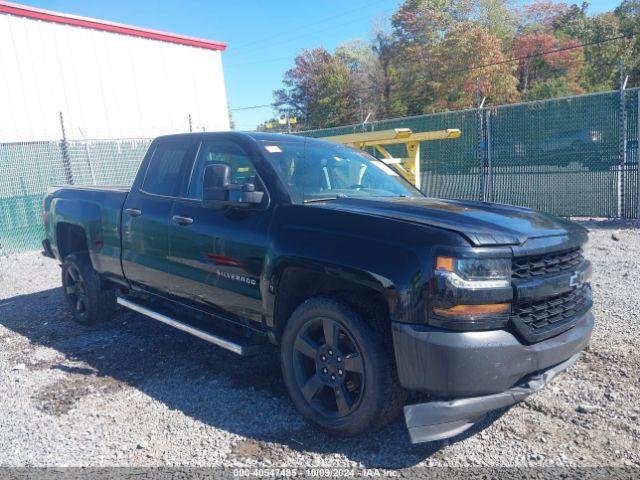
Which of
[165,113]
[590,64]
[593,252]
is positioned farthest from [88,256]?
[590,64]

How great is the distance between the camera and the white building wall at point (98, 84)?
613 inches

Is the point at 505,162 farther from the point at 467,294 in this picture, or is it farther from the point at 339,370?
the point at 467,294

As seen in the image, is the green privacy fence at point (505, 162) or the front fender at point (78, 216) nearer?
the front fender at point (78, 216)

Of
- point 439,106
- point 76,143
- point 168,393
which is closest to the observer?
point 168,393

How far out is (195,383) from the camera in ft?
13.9

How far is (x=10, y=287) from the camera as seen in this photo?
812 centimetres

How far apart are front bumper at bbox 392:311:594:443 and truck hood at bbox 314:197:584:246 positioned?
0.53 m

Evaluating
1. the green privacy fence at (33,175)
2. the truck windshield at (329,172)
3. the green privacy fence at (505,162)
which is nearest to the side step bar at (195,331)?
the truck windshield at (329,172)

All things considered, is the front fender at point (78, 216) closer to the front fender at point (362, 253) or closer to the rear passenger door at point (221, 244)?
the rear passenger door at point (221, 244)

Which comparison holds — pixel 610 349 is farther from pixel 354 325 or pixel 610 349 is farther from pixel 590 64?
pixel 590 64

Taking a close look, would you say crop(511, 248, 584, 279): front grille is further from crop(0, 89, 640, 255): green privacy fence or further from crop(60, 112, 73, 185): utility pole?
crop(60, 112, 73, 185): utility pole

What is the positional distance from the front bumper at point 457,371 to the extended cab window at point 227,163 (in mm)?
1654

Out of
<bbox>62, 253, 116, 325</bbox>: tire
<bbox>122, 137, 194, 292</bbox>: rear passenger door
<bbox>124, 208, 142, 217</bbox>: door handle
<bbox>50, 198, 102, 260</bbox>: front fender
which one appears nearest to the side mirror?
<bbox>122, 137, 194, 292</bbox>: rear passenger door

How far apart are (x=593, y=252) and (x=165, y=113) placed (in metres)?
16.2
